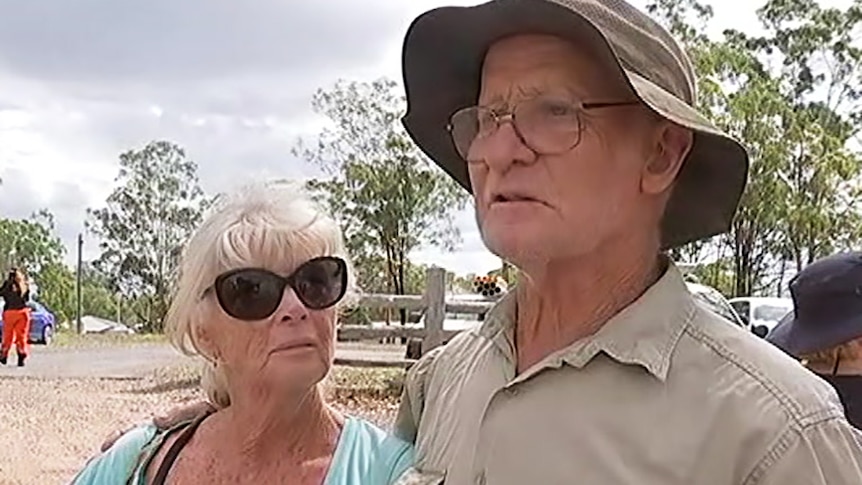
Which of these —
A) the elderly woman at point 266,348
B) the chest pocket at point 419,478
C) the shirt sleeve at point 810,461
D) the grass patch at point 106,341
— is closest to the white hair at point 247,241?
the elderly woman at point 266,348

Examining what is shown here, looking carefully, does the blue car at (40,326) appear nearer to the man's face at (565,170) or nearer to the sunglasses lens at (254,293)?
the sunglasses lens at (254,293)

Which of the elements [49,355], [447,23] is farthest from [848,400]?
[49,355]

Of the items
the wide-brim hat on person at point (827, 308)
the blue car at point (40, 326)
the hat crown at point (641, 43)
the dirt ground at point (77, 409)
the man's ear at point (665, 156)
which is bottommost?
the blue car at point (40, 326)

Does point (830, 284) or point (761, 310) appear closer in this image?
point (830, 284)

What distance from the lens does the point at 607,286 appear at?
155 centimetres

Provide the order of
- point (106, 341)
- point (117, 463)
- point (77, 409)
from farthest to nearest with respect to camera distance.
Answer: point (106, 341), point (77, 409), point (117, 463)

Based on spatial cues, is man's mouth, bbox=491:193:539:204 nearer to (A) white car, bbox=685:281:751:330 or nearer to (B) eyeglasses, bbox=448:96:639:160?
(B) eyeglasses, bbox=448:96:639:160

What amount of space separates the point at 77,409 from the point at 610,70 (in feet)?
36.9

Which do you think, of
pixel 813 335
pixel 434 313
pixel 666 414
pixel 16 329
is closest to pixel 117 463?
pixel 666 414

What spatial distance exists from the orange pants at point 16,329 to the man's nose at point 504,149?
15.2 m

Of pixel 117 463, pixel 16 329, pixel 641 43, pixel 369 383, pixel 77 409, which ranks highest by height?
pixel 641 43

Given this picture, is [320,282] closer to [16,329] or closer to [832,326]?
[832,326]

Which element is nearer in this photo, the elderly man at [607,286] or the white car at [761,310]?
the elderly man at [607,286]

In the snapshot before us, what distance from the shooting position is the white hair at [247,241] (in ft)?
7.34
